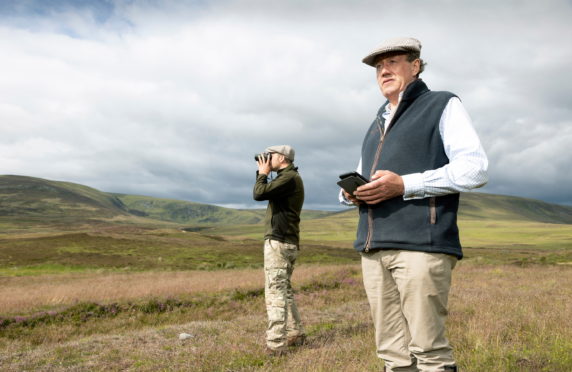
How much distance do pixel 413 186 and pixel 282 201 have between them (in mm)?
4156

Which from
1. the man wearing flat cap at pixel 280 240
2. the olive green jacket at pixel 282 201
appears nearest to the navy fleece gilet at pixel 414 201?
the olive green jacket at pixel 282 201

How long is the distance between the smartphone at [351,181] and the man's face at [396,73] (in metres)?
0.83

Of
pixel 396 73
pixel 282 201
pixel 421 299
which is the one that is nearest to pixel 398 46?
pixel 396 73

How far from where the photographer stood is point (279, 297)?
21.6ft

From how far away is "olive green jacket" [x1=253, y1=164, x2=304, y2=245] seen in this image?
6523mm

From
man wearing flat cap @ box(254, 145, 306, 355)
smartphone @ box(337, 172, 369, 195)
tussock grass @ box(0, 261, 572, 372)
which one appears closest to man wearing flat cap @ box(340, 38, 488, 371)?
smartphone @ box(337, 172, 369, 195)

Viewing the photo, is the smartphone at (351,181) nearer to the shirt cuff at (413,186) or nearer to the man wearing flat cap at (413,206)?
the man wearing flat cap at (413,206)

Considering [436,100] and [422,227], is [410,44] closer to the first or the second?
[436,100]

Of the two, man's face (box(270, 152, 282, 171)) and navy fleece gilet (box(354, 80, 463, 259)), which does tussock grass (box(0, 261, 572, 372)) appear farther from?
man's face (box(270, 152, 282, 171))

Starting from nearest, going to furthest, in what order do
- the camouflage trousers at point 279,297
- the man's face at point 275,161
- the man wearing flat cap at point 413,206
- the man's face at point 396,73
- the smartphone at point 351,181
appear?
1. the man wearing flat cap at point 413,206
2. the smartphone at point 351,181
3. the man's face at point 396,73
4. the camouflage trousers at point 279,297
5. the man's face at point 275,161

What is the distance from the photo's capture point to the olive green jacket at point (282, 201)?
6.52m

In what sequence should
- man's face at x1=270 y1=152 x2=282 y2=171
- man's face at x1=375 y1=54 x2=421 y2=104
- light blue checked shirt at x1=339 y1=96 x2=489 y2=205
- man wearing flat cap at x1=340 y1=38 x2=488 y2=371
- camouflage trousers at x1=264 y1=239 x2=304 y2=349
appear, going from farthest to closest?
man's face at x1=270 y1=152 x2=282 y2=171, camouflage trousers at x1=264 y1=239 x2=304 y2=349, man's face at x1=375 y1=54 x2=421 y2=104, man wearing flat cap at x1=340 y1=38 x2=488 y2=371, light blue checked shirt at x1=339 y1=96 x2=489 y2=205

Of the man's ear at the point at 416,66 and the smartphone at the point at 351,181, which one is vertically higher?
the man's ear at the point at 416,66

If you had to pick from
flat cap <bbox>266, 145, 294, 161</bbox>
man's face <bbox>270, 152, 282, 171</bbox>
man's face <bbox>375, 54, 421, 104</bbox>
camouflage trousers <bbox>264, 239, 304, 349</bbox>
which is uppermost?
man's face <bbox>375, 54, 421, 104</bbox>
